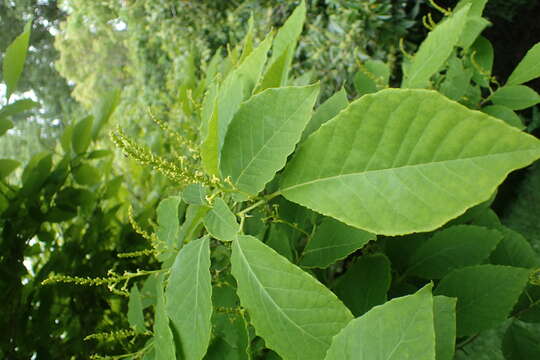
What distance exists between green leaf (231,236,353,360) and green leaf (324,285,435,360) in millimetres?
18

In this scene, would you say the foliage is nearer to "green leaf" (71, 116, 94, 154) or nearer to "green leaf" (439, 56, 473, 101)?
"green leaf" (71, 116, 94, 154)

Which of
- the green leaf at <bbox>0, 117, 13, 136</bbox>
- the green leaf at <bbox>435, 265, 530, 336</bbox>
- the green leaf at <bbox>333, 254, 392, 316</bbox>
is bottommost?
the green leaf at <bbox>435, 265, 530, 336</bbox>

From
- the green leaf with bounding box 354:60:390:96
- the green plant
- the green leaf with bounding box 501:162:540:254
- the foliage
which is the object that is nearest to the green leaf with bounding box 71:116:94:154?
the foliage

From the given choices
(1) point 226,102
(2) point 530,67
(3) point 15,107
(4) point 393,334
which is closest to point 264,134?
(1) point 226,102

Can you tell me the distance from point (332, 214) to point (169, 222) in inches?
8.0

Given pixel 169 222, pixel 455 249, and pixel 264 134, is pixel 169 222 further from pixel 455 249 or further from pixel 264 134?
pixel 455 249

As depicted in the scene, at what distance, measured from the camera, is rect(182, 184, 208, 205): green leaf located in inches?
16.2

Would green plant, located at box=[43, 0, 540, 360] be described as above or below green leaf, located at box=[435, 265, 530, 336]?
above

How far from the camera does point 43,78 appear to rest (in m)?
10.7

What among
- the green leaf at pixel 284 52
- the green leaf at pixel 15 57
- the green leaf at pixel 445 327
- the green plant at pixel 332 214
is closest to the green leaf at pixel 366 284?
the green plant at pixel 332 214

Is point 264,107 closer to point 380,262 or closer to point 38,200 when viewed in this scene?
point 380,262

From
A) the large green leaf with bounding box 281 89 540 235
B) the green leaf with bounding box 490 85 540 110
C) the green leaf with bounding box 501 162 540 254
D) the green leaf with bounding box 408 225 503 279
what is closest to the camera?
the large green leaf with bounding box 281 89 540 235

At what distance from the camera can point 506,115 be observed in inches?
24.3

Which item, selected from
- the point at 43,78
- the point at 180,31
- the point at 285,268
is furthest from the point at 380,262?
the point at 43,78
